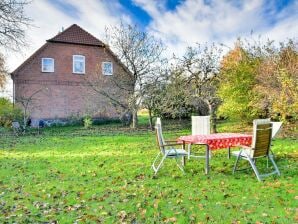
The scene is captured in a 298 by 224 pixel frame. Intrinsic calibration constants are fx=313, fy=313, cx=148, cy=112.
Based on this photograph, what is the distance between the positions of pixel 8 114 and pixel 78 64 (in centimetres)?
752

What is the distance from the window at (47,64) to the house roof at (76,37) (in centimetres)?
163

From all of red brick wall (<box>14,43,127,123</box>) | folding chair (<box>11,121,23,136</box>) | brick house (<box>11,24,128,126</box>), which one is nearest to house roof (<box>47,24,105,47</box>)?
brick house (<box>11,24,128,126</box>)

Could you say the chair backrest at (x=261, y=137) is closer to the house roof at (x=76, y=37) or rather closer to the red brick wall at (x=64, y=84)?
the red brick wall at (x=64, y=84)

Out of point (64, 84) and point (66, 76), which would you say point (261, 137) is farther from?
point (66, 76)

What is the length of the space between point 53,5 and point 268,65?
11.2 meters

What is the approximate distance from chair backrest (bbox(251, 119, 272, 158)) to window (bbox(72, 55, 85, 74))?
21.3 metres

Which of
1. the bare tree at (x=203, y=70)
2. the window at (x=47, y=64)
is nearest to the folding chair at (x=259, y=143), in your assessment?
the bare tree at (x=203, y=70)

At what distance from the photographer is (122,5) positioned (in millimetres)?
16984

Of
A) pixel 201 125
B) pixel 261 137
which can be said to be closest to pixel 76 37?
pixel 201 125

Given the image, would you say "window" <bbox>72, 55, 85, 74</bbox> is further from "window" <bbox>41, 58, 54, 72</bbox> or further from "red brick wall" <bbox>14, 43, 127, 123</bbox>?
"window" <bbox>41, 58, 54, 72</bbox>

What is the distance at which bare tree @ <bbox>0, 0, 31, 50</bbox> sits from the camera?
53.1 feet

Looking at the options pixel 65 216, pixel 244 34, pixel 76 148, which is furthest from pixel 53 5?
pixel 65 216

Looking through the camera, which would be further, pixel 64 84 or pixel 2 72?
pixel 64 84

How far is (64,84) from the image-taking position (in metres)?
25.3
